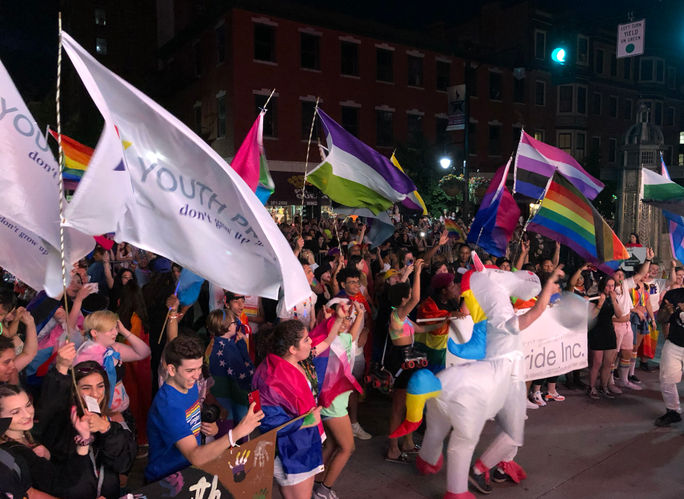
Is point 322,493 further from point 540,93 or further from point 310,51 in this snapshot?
point 540,93

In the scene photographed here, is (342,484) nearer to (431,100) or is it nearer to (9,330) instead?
(9,330)

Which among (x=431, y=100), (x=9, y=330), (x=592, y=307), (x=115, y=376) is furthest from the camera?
(x=431, y=100)

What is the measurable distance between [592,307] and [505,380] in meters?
3.31

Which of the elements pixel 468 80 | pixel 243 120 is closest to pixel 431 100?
pixel 243 120

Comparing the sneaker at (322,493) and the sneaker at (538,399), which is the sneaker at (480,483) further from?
the sneaker at (538,399)

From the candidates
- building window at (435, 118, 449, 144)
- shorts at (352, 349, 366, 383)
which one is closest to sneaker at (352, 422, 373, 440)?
shorts at (352, 349, 366, 383)

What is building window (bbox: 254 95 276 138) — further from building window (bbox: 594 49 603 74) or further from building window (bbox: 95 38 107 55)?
building window (bbox: 594 49 603 74)

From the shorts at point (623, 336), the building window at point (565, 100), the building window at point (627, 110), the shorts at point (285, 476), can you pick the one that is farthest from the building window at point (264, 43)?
the building window at point (627, 110)

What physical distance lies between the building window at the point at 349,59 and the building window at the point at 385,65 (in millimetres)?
1374

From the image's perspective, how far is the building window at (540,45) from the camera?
35000mm

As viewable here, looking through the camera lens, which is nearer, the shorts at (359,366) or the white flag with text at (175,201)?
the white flag with text at (175,201)

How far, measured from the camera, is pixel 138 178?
329cm

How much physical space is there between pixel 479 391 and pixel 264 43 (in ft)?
73.9

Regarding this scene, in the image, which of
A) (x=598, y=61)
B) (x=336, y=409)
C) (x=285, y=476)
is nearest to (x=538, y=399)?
(x=336, y=409)
